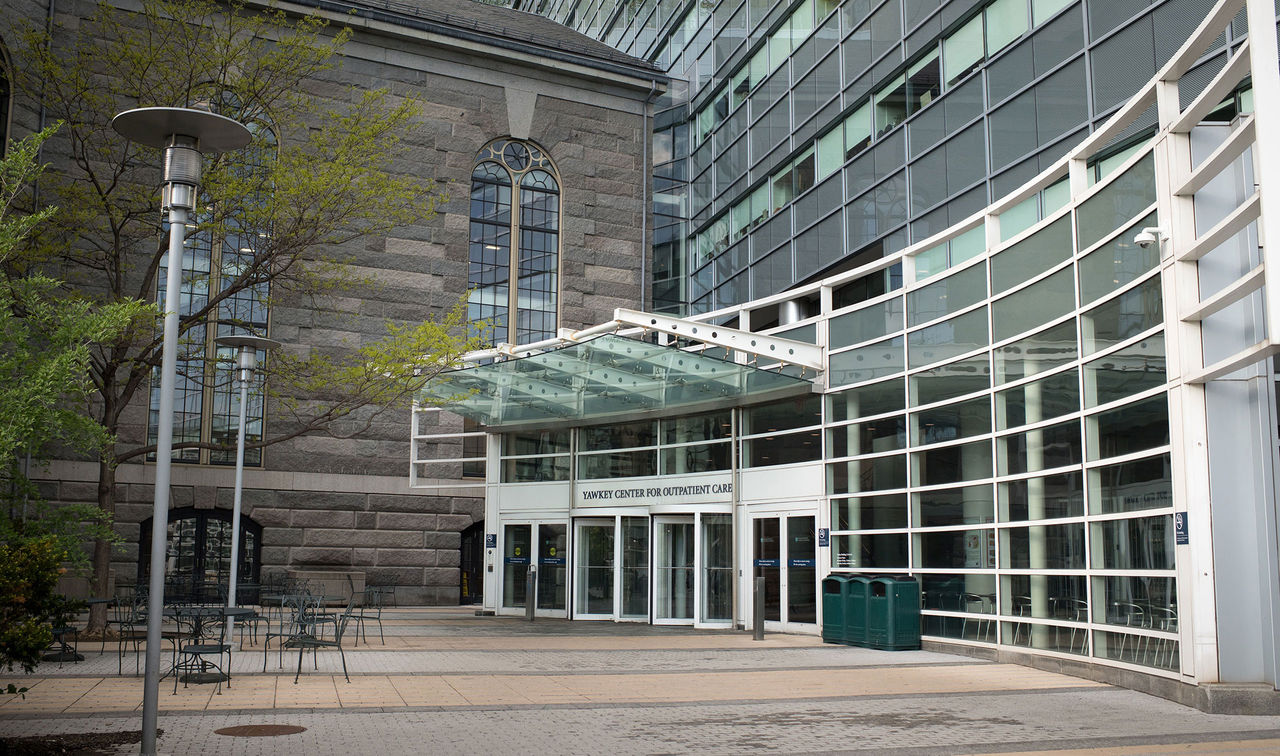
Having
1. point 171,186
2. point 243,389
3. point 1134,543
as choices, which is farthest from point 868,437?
point 171,186

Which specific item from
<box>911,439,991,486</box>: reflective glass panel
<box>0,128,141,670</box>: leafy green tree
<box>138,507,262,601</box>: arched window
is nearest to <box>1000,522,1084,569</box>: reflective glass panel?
<box>911,439,991,486</box>: reflective glass panel

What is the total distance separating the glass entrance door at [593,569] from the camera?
24.1m

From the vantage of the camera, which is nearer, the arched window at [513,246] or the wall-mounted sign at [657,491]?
the wall-mounted sign at [657,491]

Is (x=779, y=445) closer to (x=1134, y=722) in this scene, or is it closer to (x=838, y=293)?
(x=838, y=293)

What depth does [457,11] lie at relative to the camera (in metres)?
34.7

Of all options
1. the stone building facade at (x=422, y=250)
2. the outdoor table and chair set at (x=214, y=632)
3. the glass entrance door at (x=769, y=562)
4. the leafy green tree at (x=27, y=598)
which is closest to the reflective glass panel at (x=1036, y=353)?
the glass entrance door at (x=769, y=562)

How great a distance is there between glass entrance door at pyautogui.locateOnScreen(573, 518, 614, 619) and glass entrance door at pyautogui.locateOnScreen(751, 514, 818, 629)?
404cm

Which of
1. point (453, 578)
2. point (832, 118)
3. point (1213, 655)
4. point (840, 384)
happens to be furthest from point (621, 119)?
point (1213, 655)

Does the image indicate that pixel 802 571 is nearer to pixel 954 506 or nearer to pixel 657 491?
pixel 954 506

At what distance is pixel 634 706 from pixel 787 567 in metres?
9.38

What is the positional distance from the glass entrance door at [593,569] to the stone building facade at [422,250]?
21.2ft

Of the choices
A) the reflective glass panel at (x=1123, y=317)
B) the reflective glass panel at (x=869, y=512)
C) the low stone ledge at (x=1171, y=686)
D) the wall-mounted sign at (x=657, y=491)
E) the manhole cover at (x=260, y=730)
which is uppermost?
the reflective glass panel at (x=1123, y=317)

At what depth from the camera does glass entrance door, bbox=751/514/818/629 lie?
2003 cm

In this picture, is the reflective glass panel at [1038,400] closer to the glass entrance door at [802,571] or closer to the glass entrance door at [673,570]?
the glass entrance door at [802,571]
